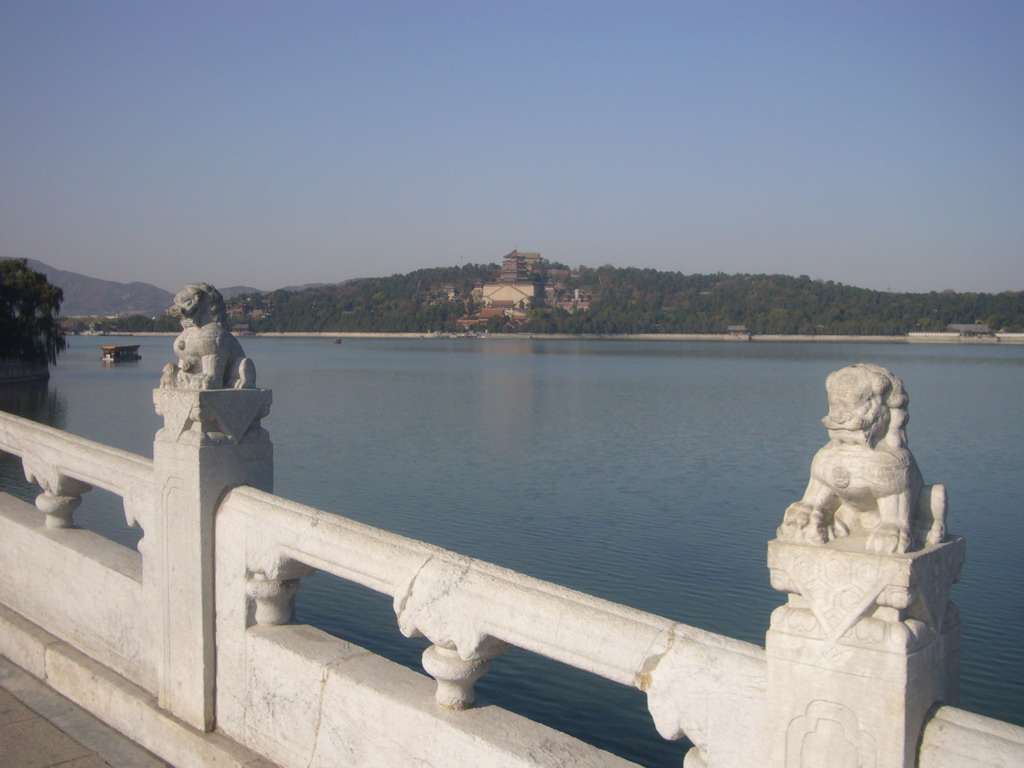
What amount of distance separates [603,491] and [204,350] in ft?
42.8

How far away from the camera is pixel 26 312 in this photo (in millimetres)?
40875

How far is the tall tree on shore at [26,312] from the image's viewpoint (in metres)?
39.3

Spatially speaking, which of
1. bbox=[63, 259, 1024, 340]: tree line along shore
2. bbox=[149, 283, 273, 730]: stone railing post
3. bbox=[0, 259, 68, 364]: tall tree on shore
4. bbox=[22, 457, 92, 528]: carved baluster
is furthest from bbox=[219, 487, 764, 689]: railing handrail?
bbox=[63, 259, 1024, 340]: tree line along shore

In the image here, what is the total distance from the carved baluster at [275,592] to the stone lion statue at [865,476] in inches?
77.4

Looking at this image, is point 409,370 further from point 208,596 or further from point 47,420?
point 208,596

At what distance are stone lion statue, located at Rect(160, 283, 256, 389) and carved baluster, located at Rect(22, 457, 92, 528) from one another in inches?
48.8

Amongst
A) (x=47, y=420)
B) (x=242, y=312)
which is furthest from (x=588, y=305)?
(x=47, y=420)

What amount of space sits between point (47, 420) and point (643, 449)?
57.0ft

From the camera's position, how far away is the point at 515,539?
12.6 metres

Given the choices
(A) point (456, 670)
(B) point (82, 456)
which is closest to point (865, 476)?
(A) point (456, 670)

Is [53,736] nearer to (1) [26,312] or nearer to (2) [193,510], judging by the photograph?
(2) [193,510]

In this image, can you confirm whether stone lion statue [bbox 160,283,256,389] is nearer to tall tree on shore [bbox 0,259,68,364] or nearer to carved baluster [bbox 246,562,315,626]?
carved baluster [bbox 246,562,315,626]

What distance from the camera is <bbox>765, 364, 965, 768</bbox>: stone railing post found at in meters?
1.90

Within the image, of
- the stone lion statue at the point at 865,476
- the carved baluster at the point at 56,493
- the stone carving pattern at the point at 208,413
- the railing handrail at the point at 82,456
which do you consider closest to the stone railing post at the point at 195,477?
the stone carving pattern at the point at 208,413
